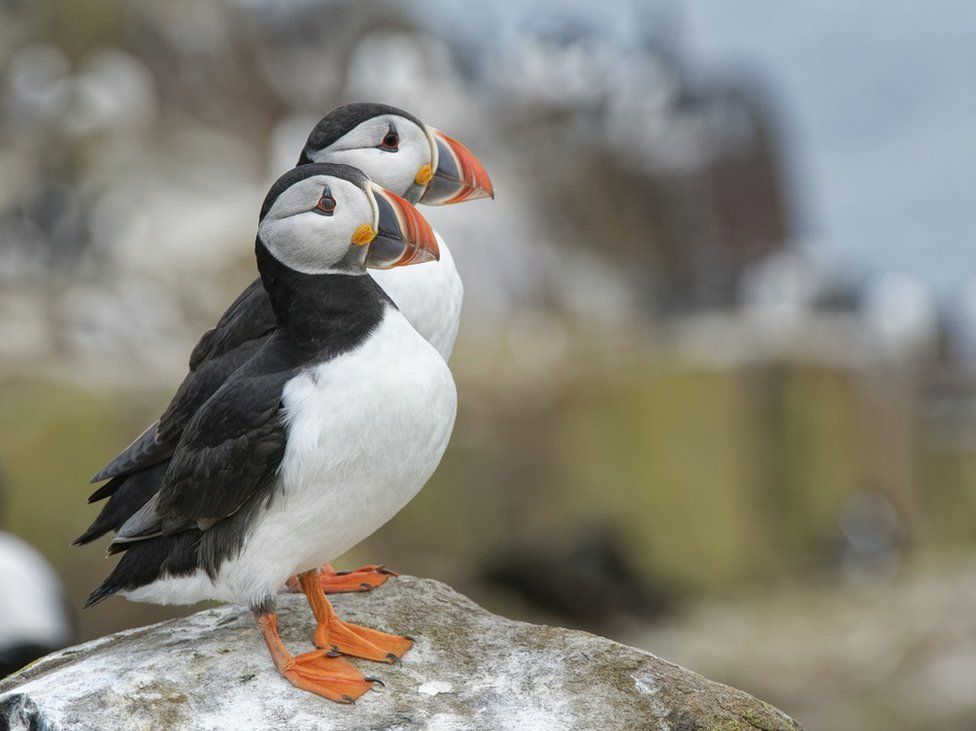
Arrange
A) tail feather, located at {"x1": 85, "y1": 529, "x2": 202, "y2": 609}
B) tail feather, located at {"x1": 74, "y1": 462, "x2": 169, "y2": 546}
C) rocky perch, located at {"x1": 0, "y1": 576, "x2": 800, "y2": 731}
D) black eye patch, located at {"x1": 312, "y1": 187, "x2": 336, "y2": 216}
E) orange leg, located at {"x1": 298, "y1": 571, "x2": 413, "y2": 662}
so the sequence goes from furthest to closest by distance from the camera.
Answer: tail feather, located at {"x1": 74, "y1": 462, "x2": 169, "y2": 546}, orange leg, located at {"x1": 298, "y1": 571, "x2": 413, "y2": 662}, tail feather, located at {"x1": 85, "y1": 529, "x2": 202, "y2": 609}, rocky perch, located at {"x1": 0, "y1": 576, "x2": 800, "y2": 731}, black eye patch, located at {"x1": 312, "y1": 187, "x2": 336, "y2": 216}

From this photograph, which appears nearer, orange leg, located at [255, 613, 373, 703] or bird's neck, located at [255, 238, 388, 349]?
bird's neck, located at [255, 238, 388, 349]

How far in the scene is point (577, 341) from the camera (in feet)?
45.3

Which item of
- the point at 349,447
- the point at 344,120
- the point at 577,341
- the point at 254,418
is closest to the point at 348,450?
the point at 349,447

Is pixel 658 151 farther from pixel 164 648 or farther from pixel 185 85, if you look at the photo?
pixel 164 648

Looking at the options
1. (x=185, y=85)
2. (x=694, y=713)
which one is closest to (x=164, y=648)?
(x=694, y=713)

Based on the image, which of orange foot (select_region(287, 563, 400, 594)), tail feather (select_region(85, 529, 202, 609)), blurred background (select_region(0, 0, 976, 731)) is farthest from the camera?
blurred background (select_region(0, 0, 976, 731))

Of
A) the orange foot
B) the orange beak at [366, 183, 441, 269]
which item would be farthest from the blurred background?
the orange beak at [366, 183, 441, 269]

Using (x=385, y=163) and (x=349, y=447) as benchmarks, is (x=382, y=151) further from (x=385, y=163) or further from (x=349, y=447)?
(x=349, y=447)

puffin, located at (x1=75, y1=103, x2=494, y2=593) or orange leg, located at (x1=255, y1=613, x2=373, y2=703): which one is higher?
puffin, located at (x1=75, y1=103, x2=494, y2=593)

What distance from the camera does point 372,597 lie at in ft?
13.9

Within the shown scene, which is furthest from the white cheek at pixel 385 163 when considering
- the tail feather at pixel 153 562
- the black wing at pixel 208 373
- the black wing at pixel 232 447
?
Result: the tail feather at pixel 153 562

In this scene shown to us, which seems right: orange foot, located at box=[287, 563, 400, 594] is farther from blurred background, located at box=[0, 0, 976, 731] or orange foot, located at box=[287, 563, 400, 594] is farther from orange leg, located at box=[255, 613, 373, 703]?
blurred background, located at box=[0, 0, 976, 731]

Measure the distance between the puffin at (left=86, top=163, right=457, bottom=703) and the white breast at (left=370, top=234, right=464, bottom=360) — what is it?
0.54 metres

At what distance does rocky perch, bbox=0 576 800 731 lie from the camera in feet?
11.3
